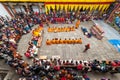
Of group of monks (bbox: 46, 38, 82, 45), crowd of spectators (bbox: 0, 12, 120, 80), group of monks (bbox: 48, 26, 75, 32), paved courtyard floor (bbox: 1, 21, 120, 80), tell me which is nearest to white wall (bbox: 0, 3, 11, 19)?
paved courtyard floor (bbox: 1, 21, 120, 80)

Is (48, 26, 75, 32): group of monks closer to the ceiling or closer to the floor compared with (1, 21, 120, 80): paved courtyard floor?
closer to the ceiling

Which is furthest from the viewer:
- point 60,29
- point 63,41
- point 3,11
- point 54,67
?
point 3,11

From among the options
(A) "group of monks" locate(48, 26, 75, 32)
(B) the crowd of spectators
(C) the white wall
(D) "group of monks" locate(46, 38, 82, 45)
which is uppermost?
(C) the white wall

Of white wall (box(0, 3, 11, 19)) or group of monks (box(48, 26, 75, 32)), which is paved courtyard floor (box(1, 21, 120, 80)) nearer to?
group of monks (box(48, 26, 75, 32))

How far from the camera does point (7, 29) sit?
21.5 metres

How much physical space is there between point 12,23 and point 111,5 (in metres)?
17.8

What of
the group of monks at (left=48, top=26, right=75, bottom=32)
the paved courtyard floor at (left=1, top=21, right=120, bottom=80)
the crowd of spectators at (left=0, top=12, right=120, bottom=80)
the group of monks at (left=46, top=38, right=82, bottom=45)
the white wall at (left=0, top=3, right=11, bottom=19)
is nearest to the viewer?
the crowd of spectators at (left=0, top=12, right=120, bottom=80)

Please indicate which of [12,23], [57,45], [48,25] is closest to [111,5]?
[48,25]

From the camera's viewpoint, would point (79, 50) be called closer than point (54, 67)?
No

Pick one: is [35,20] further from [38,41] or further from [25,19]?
[38,41]

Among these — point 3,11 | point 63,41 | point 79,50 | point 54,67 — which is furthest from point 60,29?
point 3,11

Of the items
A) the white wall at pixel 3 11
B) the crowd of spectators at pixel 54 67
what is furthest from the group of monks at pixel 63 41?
the white wall at pixel 3 11

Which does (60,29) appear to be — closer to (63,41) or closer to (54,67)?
(63,41)

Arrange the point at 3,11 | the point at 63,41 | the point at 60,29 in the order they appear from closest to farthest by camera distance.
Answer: the point at 63,41, the point at 60,29, the point at 3,11
